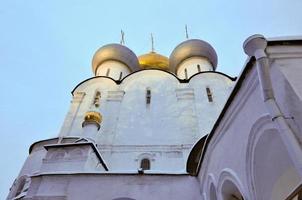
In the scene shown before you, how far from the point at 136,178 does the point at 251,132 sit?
153 inches

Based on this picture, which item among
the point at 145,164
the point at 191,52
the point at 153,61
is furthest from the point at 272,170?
the point at 153,61

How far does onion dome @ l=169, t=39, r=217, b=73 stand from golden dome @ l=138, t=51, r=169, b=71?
3.25m

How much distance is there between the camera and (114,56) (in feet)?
63.0

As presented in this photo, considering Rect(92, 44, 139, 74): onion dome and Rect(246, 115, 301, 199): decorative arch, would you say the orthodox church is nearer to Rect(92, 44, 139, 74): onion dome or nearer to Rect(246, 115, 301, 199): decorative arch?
Rect(246, 115, 301, 199): decorative arch

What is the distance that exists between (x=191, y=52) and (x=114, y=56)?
4.66m

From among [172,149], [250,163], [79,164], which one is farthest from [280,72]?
[172,149]

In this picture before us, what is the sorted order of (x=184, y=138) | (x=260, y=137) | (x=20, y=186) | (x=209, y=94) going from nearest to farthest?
(x=260, y=137) → (x=20, y=186) → (x=184, y=138) → (x=209, y=94)

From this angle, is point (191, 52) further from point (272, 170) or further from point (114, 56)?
point (272, 170)

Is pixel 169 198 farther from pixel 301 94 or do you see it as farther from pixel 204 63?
pixel 204 63

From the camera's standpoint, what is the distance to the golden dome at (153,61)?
2311cm

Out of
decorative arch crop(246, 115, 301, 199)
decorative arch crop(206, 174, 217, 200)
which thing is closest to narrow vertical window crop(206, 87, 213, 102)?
decorative arch crop(206, 174, 217, 200)

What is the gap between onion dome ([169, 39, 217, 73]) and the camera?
63.4ft

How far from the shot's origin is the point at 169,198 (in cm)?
757

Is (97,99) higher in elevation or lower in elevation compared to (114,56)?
lower
